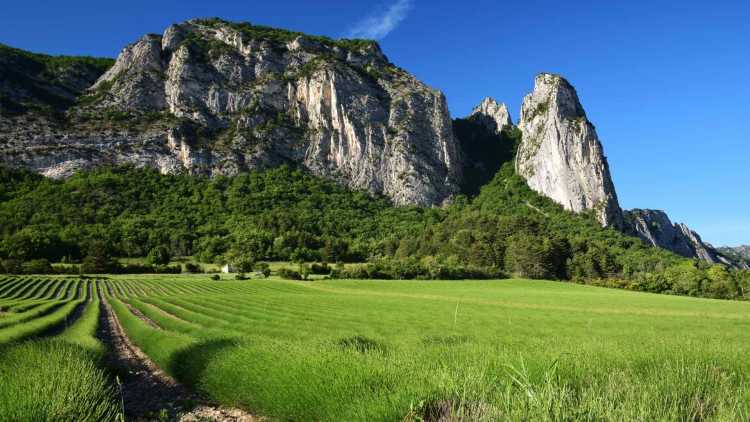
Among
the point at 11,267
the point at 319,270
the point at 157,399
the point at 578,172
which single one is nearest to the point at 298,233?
the point at 319,270

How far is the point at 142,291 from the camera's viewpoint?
62.2 m

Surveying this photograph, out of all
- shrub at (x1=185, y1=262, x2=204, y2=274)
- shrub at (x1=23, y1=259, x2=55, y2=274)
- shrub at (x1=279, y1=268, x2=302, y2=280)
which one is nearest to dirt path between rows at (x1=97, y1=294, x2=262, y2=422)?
shrub at (x1=279, y1=268, x2=302, y2=280)

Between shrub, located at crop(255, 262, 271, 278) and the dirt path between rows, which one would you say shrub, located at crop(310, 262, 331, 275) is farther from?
the dirt path between rows

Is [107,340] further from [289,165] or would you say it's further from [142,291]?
[289,165]

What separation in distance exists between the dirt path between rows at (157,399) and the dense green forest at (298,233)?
77783mm

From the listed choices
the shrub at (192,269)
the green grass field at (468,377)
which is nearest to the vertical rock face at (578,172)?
the shrub at (192,269)

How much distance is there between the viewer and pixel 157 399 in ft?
40.9

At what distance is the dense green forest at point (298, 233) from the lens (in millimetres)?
102875

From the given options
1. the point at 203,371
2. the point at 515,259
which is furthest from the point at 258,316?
the point at 515,259

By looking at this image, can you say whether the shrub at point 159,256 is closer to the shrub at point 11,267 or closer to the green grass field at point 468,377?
the shrub at point 11,267

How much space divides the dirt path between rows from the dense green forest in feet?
255

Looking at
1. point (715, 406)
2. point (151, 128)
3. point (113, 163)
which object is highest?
point (151, 128)

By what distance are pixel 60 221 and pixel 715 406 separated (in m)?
163

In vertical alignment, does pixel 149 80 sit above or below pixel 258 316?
above
